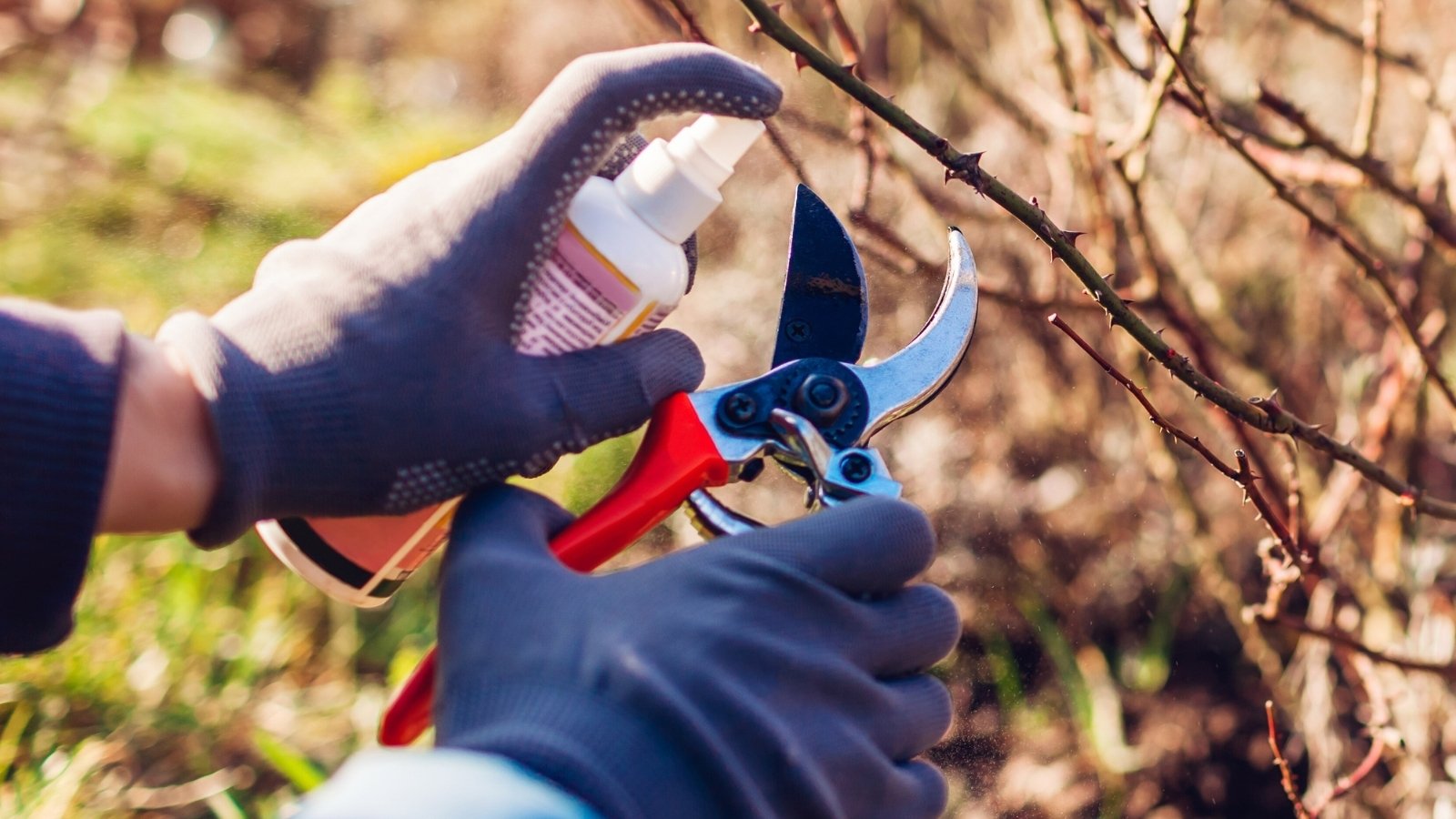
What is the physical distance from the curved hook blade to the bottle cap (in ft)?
0.74

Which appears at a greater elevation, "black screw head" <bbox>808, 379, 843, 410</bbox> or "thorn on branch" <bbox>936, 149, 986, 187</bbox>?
"thorn on branch" <bbox>936, 149, 986, 187</bbox>

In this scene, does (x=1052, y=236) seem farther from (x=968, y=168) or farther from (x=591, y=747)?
(x=591, y=747)

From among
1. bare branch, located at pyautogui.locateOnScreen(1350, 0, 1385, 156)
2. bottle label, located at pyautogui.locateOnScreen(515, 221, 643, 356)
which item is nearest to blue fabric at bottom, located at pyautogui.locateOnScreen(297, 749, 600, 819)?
bottle label, located at pyautogui.locateOnScreen(515, 221, 643, 356)

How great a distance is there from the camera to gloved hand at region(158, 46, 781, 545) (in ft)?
2.93

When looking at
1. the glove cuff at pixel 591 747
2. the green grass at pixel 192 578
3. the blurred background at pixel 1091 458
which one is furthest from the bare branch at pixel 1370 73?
the green grass at pixel 192 578

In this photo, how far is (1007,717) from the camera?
2.04m

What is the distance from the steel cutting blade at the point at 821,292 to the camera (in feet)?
3.59

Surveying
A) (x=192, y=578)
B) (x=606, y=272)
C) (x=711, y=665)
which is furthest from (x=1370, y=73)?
(x=192, y=578)

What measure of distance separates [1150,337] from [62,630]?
1012 mm

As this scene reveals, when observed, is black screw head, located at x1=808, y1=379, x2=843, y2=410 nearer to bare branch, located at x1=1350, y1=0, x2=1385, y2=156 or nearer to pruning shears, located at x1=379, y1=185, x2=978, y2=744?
pruning shears, located at x1=379, y1=185, x2=978, y2=744

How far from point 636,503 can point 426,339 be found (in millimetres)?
242

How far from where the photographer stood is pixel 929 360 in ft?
3.48

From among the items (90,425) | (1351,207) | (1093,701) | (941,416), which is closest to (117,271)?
(941,416)

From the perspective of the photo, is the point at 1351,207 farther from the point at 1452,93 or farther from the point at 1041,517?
the point at 1041,517
